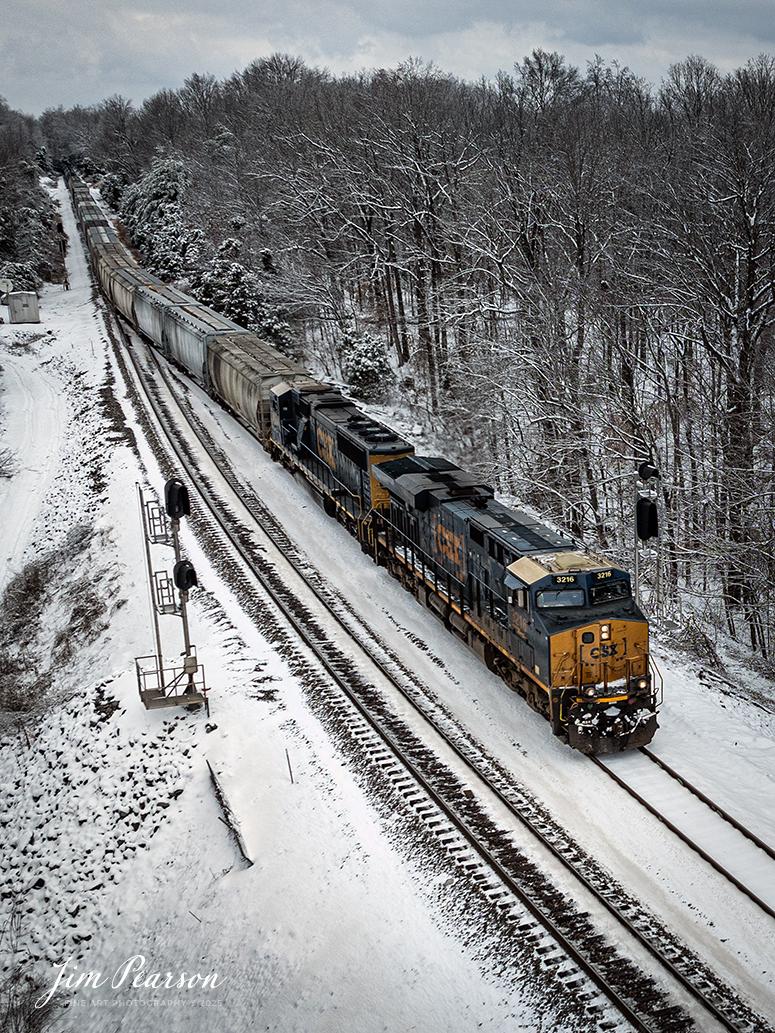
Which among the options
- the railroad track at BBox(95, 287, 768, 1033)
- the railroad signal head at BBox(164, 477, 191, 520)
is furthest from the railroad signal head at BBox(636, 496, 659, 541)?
the railroad signal head at BBox(164, 477, 191, 520)

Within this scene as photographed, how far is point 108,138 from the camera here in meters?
121

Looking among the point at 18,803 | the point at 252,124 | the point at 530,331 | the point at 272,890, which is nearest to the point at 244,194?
the point at 252,124

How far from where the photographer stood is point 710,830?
13.0 metres

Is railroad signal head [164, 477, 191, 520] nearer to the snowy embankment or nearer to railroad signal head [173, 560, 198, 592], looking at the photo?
railroad signal head [173, 560, 198, 592]

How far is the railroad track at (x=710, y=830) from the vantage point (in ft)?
39.2

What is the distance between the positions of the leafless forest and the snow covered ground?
259 inches

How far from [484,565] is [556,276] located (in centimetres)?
1494

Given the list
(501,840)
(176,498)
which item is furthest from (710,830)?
(176,498)

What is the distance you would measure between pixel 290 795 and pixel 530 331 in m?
19.9

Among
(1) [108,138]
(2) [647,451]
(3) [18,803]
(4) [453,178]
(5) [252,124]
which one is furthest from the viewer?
(1) [108,138]

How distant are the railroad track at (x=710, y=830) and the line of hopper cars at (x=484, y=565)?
0.71 metres

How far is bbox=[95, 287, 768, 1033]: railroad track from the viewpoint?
33.4ft

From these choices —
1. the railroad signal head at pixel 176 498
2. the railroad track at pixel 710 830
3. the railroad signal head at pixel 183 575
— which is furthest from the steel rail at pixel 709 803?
the railroad signal head at pixel 176 498

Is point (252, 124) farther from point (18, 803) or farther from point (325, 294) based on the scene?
point (18, 803)
